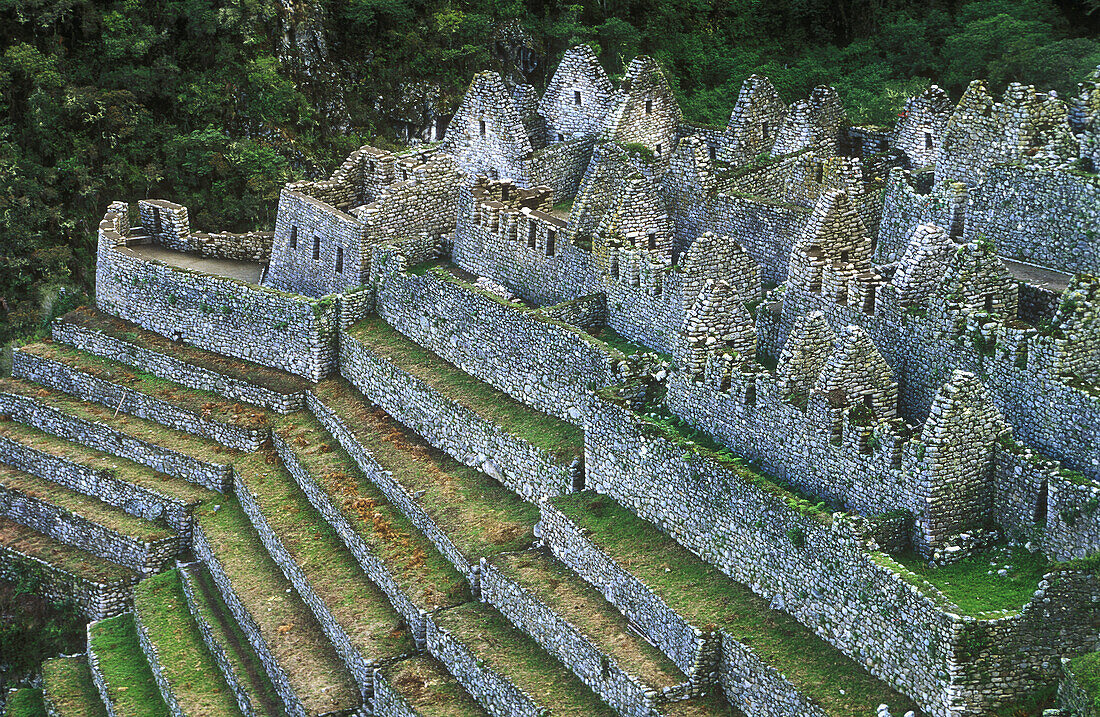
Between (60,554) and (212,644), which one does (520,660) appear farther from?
(60,554)

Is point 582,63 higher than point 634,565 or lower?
higher

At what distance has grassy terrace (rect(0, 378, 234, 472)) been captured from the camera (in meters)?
36.1

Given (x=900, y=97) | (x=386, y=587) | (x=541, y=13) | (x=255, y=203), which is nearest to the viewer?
(x=386, y=587)

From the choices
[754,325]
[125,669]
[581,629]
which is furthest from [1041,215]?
[125,669]

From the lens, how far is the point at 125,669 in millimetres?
32250

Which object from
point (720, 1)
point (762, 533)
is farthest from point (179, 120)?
point (762, 533)

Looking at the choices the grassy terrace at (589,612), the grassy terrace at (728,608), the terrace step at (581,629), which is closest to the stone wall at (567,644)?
the terrace step at (581,629)

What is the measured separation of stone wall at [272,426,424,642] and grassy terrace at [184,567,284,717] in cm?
257

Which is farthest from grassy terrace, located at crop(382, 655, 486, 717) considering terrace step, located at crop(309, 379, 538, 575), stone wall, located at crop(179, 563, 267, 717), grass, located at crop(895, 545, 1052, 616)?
grass, located at crop(895, 545, 1052, 616)

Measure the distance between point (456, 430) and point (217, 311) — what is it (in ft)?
29.3

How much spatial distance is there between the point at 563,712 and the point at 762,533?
413cm

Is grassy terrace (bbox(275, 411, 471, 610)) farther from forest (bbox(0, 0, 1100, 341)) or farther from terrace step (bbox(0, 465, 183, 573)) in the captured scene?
forest (bbox(0, 0, 1100, 341))

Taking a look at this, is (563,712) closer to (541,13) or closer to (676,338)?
(676,338)

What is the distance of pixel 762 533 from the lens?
80.5 ft
